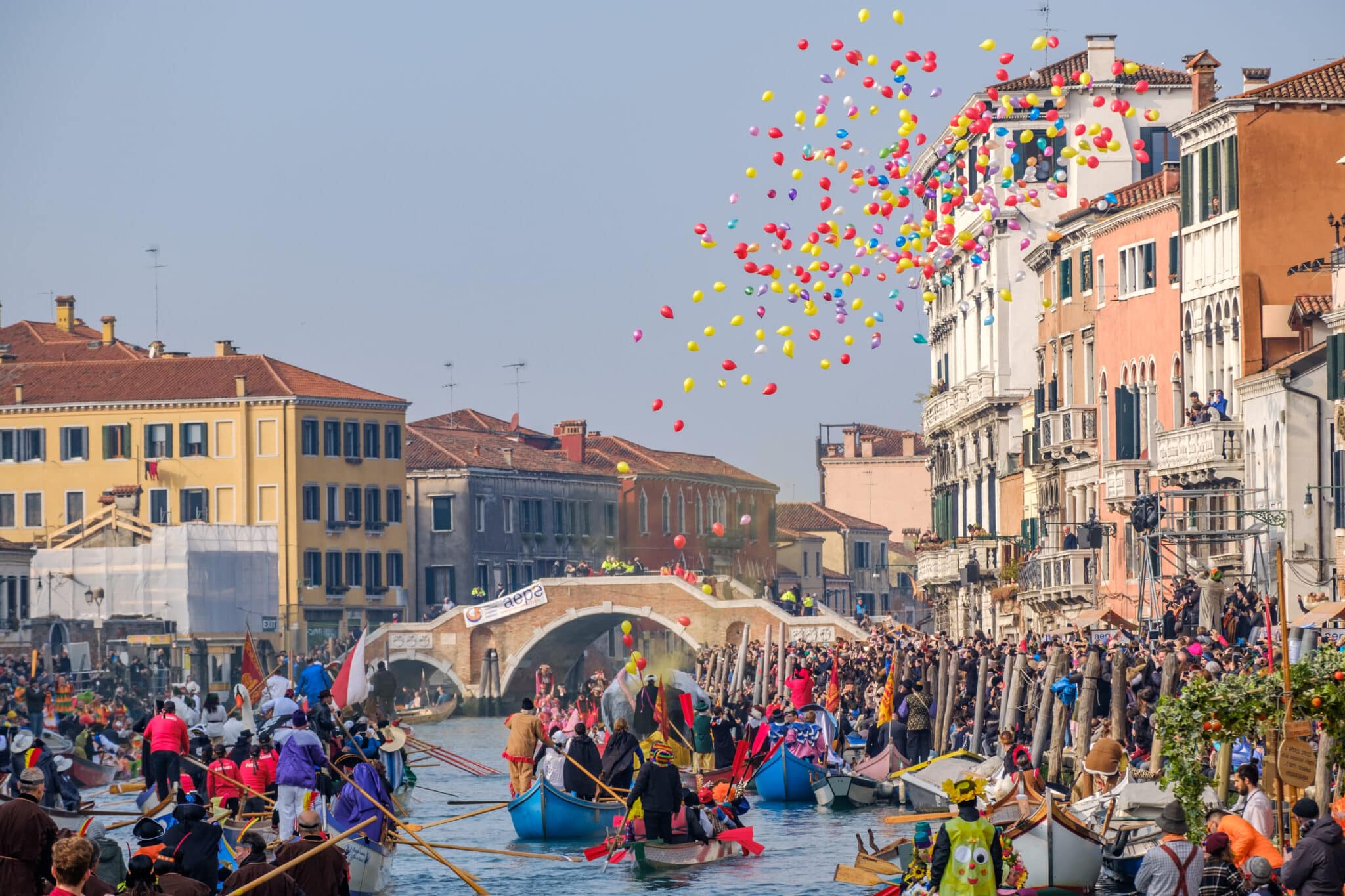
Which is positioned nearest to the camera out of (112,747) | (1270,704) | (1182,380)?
(1270,704)

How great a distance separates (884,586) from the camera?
119 metres

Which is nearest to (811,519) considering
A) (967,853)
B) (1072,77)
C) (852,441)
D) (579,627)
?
(852,441)

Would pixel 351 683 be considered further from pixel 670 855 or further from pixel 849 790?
pixel 670 855

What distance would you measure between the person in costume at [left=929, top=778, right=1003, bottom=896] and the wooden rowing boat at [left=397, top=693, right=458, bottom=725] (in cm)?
5511

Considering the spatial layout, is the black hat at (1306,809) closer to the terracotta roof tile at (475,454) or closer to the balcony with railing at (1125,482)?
the balcony with railing at (1125,482)

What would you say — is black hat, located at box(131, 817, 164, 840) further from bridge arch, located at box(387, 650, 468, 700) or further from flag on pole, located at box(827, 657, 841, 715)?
bridge arch, located at box(387, 650, 468, 700)

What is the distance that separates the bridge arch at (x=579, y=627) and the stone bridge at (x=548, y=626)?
27mm

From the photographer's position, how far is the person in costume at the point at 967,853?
17.3m

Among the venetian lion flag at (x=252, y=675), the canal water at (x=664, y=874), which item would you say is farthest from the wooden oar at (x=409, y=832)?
the venetian lion flag at (x=252, y=675)

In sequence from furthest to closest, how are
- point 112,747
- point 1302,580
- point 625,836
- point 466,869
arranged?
point 112,747 → point 1302,580 → point 466,869 → point 625,836

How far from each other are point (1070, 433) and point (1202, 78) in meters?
8.06

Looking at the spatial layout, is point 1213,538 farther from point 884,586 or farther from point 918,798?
point 884,586

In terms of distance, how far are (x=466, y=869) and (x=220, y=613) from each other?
4356cm

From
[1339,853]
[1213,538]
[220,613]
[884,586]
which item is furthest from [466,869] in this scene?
[884,586]
